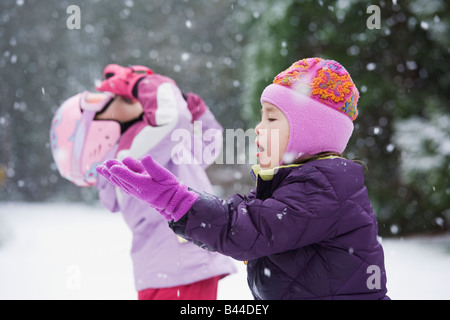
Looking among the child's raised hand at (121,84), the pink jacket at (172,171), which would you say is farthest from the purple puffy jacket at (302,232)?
the child's raised hand at (121,84)

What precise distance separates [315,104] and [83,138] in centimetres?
140

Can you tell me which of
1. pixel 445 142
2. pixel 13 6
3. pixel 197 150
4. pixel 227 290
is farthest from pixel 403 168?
pixel 13 6

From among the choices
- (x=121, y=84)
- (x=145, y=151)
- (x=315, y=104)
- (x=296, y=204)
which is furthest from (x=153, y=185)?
(x=121, y=84)

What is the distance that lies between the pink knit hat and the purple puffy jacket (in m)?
0.08

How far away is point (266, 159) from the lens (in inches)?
53.9

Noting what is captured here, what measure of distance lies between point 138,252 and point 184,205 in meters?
1.23

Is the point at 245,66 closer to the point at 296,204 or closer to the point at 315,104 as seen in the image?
the point at 315,104

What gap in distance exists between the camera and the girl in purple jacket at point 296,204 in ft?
3.78

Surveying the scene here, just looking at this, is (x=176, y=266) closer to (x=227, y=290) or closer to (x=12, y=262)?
(x=227, y=290)

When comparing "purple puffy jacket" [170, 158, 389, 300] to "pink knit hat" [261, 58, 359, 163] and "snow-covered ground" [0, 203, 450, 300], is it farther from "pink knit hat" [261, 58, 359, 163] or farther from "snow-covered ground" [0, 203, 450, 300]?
"snow-covered ground" [0, 203, 450, 300]

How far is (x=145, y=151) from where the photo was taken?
224 centimetres

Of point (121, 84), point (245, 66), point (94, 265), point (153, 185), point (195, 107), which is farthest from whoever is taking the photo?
point (245, 66)

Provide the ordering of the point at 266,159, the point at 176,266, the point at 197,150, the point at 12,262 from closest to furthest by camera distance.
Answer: the point at 266,159, the point at 176,266, the point at 197,150, the point at 12,262

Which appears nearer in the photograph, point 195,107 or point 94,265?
point 195,107
